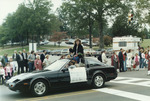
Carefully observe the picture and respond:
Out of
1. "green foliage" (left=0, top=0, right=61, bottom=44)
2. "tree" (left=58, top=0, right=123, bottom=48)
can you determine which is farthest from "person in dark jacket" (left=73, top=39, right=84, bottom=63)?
"green foliage" (left=0, top=0, right=61, bottom=44)

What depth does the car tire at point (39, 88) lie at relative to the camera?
8.23 meters

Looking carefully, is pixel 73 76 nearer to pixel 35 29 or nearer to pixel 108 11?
pixel 108 11

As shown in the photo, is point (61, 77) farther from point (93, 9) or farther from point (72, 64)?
point (93, 9)

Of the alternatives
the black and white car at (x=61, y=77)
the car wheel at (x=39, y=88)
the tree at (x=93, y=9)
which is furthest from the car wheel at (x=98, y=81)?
the tree at (x=93, y=9)

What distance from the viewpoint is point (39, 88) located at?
8.36m

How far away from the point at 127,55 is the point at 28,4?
61.3 metres

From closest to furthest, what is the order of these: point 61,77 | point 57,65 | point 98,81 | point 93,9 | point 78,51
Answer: point 61,77 < point 57,65 < point 98,81 < point 78,51 < point 93,9

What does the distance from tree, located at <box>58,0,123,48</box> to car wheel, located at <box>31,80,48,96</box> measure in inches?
1767

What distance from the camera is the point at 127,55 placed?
1908cm

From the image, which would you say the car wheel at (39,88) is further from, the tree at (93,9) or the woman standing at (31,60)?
the tree at (93,9)

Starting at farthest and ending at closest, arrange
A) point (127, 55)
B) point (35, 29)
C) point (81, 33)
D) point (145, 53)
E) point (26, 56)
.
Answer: point (35, 29) → point (81, 33) → point (145, 53) → point (127, 55) → point (26, 56)

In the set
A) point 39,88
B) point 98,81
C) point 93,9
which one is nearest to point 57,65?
point 39,88

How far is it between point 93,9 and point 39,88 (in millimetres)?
47417

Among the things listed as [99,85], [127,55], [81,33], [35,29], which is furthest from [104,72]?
[35,29]
